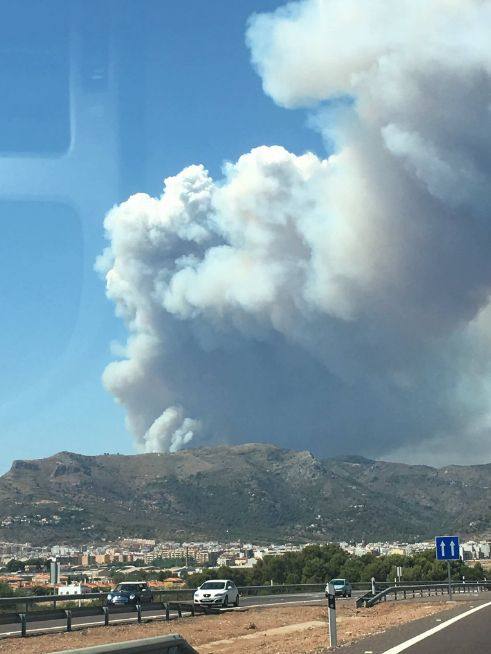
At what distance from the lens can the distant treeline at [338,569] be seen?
108 metres

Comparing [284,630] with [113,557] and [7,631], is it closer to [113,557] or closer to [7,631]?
[7,631]

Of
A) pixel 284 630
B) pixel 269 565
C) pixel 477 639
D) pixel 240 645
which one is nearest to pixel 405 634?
pixel 477 639

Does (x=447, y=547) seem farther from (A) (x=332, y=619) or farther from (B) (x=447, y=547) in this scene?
(A) (x=332, y=619)

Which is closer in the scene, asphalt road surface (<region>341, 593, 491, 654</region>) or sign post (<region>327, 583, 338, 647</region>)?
asphalt road surface (<region>341, 593, 491, 654</region>)

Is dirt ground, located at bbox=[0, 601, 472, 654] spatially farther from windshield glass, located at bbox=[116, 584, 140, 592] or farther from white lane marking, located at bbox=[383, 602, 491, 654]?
windshield glass, located at bbox=[116, 584, 140, 592]

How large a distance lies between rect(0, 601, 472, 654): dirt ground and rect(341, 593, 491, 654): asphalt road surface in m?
1.20

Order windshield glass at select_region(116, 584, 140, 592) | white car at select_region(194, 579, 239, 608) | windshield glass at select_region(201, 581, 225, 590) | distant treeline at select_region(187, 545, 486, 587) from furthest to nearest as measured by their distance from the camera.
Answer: distant treeline at select_region(187, 545, 486, 587) → windshield glass at select_region(116, 584, 140, 592) → windshield glass at select_region(201, 581, 225, 590) → white car at select_region(194, 579, 239, 608)

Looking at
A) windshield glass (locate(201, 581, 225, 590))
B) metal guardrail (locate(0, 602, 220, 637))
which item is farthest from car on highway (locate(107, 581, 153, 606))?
metal guardrail (locate(0, 602, 220, 637))

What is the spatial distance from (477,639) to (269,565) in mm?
94055

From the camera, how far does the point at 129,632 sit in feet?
106

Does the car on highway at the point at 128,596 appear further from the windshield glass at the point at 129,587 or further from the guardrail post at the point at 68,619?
the guardrail post at the point at 68,619

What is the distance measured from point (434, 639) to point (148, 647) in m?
13.3

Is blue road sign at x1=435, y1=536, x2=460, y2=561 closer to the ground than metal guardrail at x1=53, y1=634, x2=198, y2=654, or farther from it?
closer to the ground

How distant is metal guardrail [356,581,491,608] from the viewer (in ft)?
164
